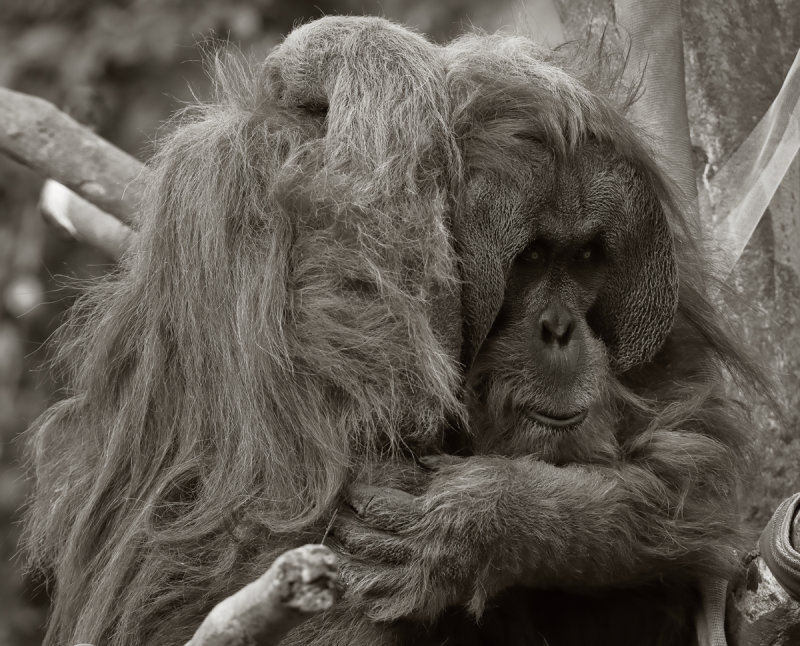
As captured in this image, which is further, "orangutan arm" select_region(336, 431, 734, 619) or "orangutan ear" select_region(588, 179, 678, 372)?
"orangutan ear" select_region(588, 179, 678, 372)

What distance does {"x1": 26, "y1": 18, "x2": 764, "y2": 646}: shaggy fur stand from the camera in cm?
240

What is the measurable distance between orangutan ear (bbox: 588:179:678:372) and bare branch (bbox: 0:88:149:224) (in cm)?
171

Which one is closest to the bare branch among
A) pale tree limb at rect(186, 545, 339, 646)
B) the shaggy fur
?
the shaggy fur

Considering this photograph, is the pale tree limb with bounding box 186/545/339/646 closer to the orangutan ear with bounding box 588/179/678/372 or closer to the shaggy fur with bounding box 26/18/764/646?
the shaggy fur with bounding box 26/18/764/646

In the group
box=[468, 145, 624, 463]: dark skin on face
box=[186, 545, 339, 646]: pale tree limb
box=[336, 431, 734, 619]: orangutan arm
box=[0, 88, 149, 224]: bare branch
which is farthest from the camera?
box=[0, 88, 149, 224]: bare branch

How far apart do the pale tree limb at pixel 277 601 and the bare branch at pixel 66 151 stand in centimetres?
243

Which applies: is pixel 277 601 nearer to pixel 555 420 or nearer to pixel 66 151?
pixel 555 420

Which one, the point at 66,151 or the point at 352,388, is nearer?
the point at 352,388

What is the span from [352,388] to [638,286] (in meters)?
0.70

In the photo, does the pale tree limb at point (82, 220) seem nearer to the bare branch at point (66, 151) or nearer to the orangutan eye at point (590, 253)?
the bare branch at point (66, 151)

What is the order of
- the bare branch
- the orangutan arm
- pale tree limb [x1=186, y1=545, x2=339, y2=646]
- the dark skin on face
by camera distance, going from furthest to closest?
the bare branch < the dark skin on face < the orangutan arm < pale tree limb [x1=186, y1=545, x2=339, y2=646]

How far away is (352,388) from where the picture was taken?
240 cm

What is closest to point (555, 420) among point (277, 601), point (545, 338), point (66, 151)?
point (545, 338)

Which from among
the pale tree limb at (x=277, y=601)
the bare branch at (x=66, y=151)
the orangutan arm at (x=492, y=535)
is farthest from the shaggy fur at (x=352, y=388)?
the bare branch at (x=66, y=151)
